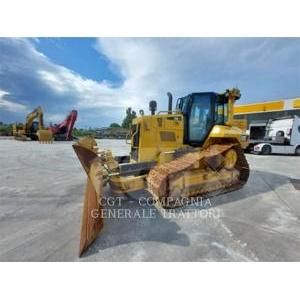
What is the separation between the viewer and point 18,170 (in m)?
6.72

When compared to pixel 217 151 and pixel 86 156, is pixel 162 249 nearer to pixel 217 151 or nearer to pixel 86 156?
pixel 86 156

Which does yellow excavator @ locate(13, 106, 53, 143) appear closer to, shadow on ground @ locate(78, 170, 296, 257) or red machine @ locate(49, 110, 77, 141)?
red machine @ locate(49, 110, 77, 141)

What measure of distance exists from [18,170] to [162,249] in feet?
21.5

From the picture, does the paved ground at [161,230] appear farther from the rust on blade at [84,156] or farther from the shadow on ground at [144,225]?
the rust on blade at [84,156]

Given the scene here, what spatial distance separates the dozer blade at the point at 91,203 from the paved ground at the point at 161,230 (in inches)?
5.0

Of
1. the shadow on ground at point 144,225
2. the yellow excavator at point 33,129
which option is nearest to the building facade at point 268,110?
the shadow on ground at point 144,225

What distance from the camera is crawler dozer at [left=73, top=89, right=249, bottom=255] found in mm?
3568

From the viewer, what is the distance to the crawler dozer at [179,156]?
357 cm

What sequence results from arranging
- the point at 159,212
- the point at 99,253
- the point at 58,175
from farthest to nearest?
the point at 58,175
the point at 159,212
the point at 99,253

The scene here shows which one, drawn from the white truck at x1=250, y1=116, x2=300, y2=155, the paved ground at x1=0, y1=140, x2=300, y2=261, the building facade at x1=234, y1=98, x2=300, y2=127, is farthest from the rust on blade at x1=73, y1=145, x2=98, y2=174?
the building facade at x1=234, y1=98, x2=300, y2=127

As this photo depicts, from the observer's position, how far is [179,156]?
4395 mm

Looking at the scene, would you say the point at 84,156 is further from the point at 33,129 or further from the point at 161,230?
the point at 33,129
